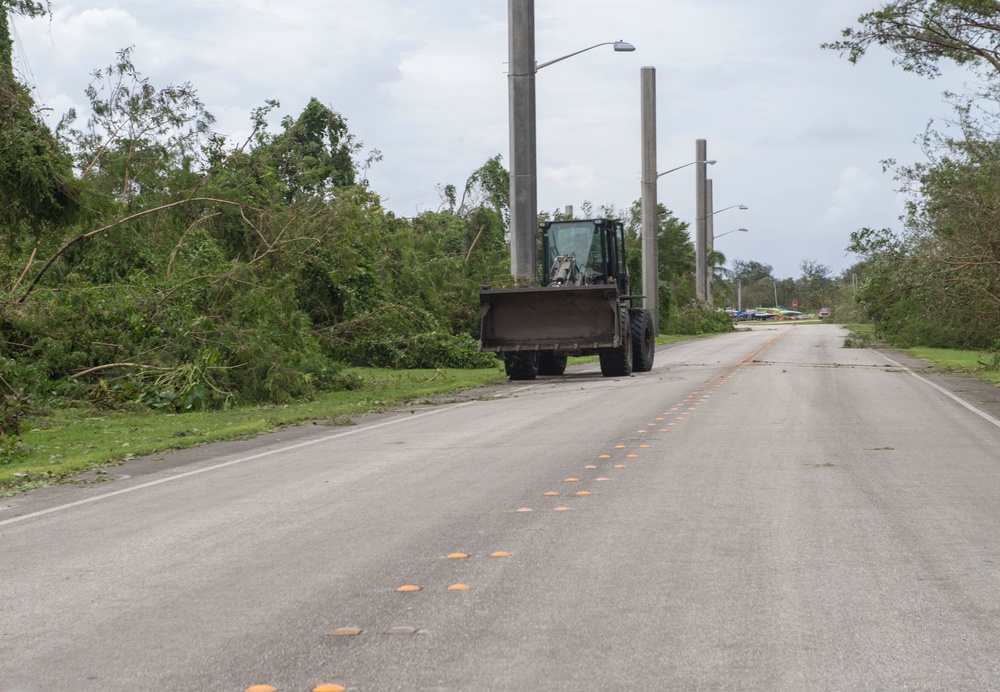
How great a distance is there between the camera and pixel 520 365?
84.1 feet

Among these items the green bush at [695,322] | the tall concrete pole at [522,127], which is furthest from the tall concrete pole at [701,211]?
the tall concrete pole at [522,127]

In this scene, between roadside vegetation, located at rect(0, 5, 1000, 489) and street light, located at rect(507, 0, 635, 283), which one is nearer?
roadside vegetation, located at rect(0, 5, 1000, 489)

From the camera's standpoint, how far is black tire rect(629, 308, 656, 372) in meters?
27.4

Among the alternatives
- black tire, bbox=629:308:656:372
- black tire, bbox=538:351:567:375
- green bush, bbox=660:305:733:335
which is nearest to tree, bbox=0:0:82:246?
black tire, bbox=538:351:567:375

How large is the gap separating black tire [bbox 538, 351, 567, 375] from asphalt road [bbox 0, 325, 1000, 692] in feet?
46.0

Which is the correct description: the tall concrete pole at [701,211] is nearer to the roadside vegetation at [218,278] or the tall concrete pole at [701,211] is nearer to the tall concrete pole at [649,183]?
the tall concrete pole at [649,183]

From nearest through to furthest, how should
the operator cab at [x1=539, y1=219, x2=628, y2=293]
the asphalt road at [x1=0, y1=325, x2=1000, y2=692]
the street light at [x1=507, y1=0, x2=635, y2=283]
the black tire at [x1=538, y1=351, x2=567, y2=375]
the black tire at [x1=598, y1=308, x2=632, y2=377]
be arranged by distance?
the asphalt road at [x1=0, y1=325, x2=1000, y2=692] < the black tire at [x1=598, y1=308, x2=632, y2=377] < the operator cab at [x1=539, y1=219, x2=628, y2=293] < the black tire at [x1=538, y1=351, x2=567, y2=375] < the street light at [x1=507, y1=0, x2=635, y2=283]

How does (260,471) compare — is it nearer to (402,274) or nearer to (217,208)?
(217,208)

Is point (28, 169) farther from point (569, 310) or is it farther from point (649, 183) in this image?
point (649, 183)

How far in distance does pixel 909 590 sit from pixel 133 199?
63.8ft

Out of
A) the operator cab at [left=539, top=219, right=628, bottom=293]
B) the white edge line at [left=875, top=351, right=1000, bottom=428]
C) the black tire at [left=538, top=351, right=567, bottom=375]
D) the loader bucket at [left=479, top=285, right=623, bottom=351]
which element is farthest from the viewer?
the black tire at [left=538, top=351, right=567, bottom=375]

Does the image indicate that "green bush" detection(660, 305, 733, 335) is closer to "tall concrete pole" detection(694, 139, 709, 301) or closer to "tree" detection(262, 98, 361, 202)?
"tall concrete pole" detection(694, 139, 709, 301)

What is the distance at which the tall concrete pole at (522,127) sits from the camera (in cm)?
3002

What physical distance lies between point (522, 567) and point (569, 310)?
59.2 feet
